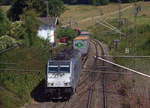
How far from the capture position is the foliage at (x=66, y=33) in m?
63.7

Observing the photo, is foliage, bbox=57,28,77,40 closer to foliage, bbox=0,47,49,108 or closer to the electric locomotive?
foliage, bbox=0,47,49,108

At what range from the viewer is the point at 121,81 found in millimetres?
26344

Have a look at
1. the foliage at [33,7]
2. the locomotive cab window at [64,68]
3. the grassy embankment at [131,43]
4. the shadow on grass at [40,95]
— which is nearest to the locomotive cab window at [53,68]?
the locomotive cab window at [64,68]

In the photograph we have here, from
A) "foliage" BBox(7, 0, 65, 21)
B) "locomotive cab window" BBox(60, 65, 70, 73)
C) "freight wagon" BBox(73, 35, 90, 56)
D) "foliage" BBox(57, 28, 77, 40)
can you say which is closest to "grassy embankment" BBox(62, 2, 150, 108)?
"locomotive cab window" BBox(60, 65, 70, 73)

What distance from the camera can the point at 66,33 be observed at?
63875 mm

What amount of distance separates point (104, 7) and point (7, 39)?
4232cm

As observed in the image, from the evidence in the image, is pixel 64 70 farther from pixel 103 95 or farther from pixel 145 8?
pixel 145 8

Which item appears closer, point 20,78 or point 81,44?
point 20,78

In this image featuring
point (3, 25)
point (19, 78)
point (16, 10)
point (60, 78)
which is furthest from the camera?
point (16, 10)

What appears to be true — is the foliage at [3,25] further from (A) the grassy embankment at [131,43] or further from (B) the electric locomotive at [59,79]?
(B) the electric locomotive at [59,79]

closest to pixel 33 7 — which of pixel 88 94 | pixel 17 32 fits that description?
pixel 17 32

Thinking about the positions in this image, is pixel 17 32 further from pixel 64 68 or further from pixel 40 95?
pixel 64 68

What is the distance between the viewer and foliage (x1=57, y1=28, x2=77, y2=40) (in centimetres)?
6366

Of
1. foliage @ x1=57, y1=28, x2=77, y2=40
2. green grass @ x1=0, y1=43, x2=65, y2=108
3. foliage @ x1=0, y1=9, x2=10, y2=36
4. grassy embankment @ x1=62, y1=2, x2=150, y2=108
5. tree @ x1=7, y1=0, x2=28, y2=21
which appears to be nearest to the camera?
grassy embankment @ x1=62, y1=2, x2=150, y2=108
